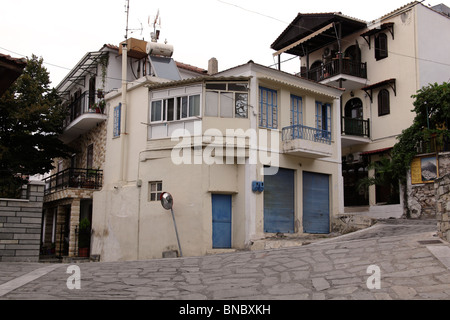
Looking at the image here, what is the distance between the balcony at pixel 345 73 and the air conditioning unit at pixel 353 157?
3832 mm

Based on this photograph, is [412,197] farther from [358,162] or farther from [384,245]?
[384,245]

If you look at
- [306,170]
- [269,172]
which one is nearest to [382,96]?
[306,170]

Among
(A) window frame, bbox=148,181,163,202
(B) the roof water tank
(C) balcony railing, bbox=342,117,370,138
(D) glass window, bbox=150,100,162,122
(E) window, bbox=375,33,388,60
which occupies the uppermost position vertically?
(E) window, bbox=375,33,388,60

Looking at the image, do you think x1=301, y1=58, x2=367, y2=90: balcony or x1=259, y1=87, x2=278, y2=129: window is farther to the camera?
x1=301, y1=58, x2=367, y2=90: balcony

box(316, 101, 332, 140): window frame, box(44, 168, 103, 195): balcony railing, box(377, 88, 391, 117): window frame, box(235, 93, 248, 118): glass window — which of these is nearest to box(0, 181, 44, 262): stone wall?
box(235, 93, 248, 118): glass window

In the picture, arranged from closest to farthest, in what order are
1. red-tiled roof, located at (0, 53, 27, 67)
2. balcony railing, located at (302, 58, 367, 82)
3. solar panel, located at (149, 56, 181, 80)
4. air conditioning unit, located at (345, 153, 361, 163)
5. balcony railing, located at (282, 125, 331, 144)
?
red-tiled roof, located at (0, 53, 27, 67) < balcony railing, located at (282, 125, 331, 144) < solar panel, located at (149, 56, 181, 80) < balcony railing, located at (302, 58, 367, 82) < air conditioning unit, located at (345, 153, 361, 163)

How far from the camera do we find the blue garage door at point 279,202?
65.8 feet

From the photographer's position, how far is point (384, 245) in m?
→ 12.1

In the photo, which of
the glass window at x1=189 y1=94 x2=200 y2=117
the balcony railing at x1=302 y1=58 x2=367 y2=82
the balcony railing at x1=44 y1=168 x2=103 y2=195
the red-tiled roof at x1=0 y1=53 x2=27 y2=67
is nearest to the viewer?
the red-tiled roof at x1=0 y1=53 x2=27 y2=67

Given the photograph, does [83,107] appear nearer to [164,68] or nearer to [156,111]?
[164,68]

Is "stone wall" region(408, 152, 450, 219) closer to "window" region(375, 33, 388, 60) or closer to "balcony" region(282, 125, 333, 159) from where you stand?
"balcony" region(282, 125, 333, 159)

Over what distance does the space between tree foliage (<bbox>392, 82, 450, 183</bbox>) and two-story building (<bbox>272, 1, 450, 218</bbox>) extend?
7.22 ft

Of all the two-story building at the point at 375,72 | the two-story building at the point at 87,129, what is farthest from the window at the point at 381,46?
the two-story building at the point at 87,129

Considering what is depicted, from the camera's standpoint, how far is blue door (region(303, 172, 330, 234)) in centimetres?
2153
